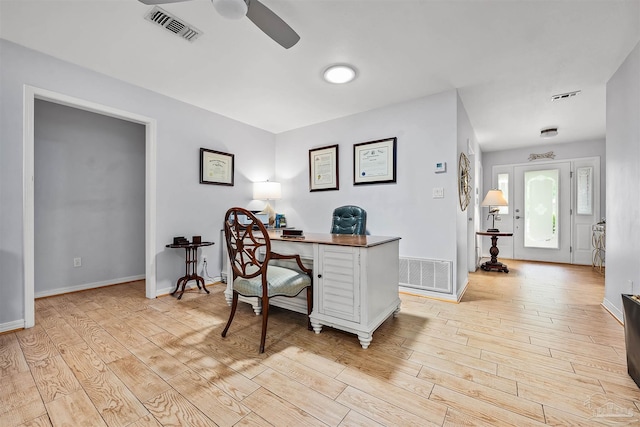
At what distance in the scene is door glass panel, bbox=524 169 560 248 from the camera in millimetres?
5531

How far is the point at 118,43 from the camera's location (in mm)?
2297

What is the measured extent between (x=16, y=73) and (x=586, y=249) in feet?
27.8

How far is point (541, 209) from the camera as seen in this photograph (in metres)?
5.65

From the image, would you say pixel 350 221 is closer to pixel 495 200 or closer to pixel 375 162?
pixel 375 162

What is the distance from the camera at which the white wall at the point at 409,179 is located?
10.3 feet

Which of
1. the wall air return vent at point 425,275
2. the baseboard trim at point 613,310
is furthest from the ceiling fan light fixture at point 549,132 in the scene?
the wall air return vent at point 425,275

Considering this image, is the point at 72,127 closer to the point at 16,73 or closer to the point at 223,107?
the point at 16,73

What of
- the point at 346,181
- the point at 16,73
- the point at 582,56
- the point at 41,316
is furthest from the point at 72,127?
the point at 582,56

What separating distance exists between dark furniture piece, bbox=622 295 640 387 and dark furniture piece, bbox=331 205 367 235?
2033 mm

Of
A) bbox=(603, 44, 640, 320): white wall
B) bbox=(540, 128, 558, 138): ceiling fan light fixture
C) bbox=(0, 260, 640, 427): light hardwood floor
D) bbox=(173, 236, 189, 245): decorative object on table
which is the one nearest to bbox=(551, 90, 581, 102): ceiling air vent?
bbox=(603, 44, 640, 320): white wall

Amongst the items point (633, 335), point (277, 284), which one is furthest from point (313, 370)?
point (633, 335)

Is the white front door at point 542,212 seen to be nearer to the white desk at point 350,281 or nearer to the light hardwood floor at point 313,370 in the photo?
the light hardwood floor at point 313,370

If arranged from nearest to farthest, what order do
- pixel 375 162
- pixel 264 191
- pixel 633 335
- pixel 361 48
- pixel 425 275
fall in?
pixel 633 335
pixel 361 48
pixel 425 275
pixel 375 162
pixel 264 191

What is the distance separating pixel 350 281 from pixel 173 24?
237 centimetres
